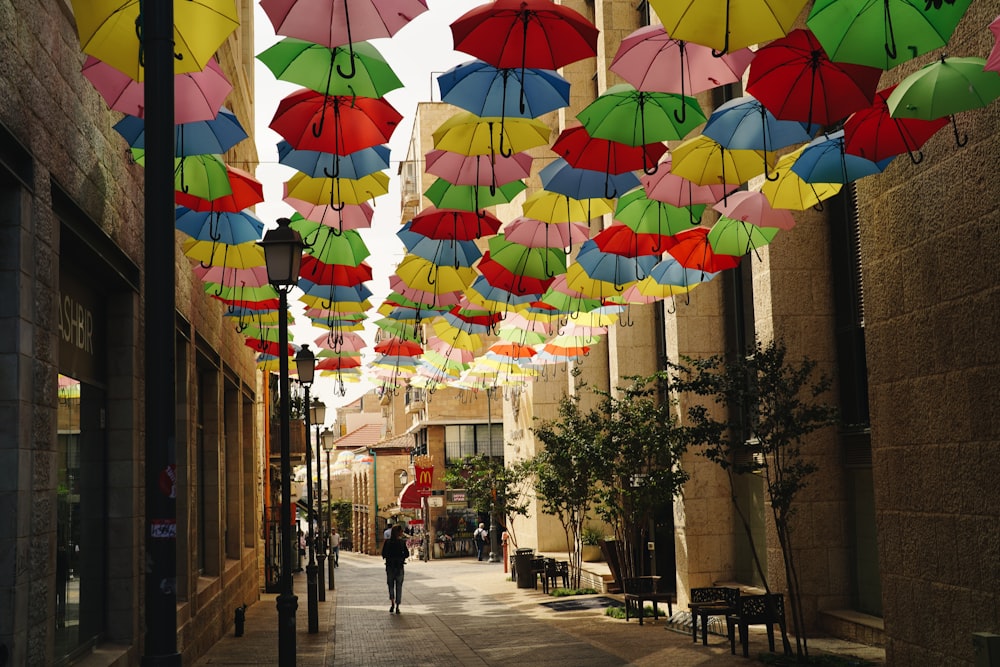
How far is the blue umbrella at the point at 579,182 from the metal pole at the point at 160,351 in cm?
727

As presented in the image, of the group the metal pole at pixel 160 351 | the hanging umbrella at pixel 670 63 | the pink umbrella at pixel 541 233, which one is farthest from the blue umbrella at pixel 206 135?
the metal pole at pixel 160 351

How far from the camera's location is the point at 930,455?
438 inches

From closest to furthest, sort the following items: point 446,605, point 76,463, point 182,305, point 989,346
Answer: point 989,346 → point 76,463 → point 182,305 → point 446,605

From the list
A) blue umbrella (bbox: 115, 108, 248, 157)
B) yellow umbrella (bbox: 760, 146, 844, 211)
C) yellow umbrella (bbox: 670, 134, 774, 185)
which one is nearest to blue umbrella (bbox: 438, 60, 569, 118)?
yellow umbrella (bbox: 670, 134, 774, 185)

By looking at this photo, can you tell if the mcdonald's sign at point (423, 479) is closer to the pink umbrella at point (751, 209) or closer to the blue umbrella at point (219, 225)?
the blue umbrella at point (219, 225)

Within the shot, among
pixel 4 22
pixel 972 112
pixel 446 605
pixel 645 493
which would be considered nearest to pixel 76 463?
pixel 4 22

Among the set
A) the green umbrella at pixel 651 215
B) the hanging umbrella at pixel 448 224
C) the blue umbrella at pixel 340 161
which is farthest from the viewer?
the hanging umbrella at pixel 448 224

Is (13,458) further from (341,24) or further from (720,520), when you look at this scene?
(720,520)

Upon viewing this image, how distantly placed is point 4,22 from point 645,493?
648 inches

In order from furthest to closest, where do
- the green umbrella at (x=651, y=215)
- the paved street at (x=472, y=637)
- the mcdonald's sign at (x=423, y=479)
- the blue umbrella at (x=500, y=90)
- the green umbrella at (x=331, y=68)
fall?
the mcdonald's sign at (x=423, y=479)
the paved street at (x=472, y=637)
the green umbrella at (x=651, y=215)
the blue umbrella at (x=500, y=90)
the green umbrella at (x=331, y=68)

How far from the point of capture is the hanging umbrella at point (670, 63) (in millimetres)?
9555

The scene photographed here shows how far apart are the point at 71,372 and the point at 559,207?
6236 millimetres

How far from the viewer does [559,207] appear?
1366cm

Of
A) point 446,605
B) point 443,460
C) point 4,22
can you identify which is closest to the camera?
point 4,22
